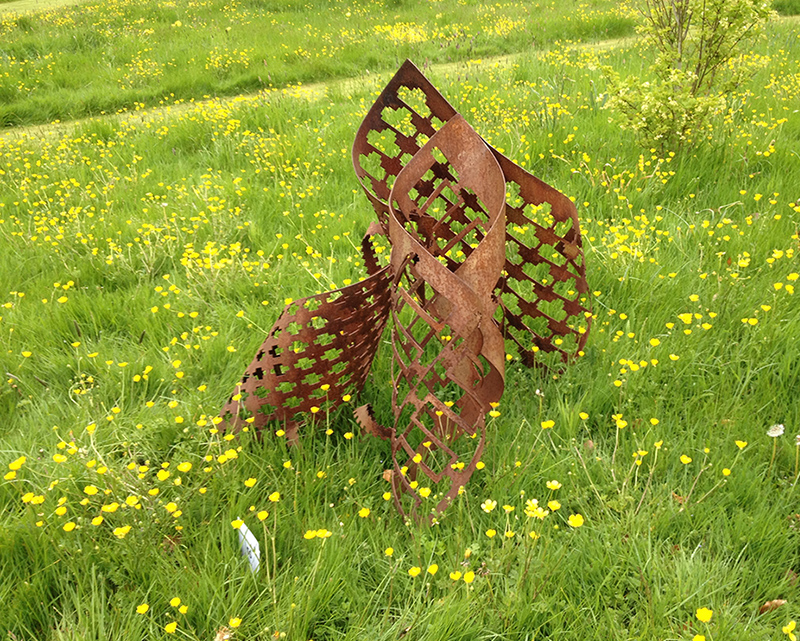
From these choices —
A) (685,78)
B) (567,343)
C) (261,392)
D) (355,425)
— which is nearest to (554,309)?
(567,343)

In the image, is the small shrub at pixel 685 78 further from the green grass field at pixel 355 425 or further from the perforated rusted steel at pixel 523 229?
the perforated rusted steel at pixel 523 229

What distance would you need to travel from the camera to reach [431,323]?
1720 millimetres

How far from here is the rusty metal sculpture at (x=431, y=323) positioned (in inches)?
69.9

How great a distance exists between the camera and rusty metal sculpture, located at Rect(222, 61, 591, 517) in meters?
1.78

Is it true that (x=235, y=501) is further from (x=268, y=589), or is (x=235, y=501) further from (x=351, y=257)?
(x=351, y=257)

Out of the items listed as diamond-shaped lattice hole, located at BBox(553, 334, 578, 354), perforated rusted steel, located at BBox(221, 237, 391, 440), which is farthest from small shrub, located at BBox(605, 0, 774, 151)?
perforated rusted steel, located at BBox(221, 237, 391, 440)

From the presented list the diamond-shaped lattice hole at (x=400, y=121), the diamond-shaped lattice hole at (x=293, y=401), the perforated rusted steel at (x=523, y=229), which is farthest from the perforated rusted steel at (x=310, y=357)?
the diamond-shaped lattice hole at (x=400, y=121)

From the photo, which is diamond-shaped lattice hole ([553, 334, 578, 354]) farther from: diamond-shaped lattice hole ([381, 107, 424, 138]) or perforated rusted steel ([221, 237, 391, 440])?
diamond-shaped lattice hole ([381, 107, 424, 138])

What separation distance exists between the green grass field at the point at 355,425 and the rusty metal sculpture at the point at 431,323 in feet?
0.41

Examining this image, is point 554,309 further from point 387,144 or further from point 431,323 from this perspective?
point 387,144

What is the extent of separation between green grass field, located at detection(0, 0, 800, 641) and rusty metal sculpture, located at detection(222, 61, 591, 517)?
12 centimetres

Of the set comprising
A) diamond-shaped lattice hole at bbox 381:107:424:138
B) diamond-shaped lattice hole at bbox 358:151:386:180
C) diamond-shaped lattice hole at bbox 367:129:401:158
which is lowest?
diamond-shaped lattice hole at bbox 358:151:386:180

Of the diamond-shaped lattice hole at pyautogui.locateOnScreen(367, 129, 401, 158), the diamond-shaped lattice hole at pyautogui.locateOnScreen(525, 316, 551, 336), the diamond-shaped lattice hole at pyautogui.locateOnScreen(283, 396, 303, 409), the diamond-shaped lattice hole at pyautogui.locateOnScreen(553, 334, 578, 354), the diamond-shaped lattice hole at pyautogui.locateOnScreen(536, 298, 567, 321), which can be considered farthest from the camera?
the diamond-shaped lattice hole at pyautogui.locateOnScreen(367, 129, 401, 158)

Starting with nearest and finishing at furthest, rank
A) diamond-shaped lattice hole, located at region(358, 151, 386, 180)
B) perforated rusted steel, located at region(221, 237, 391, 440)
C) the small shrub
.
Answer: perforated rusted steel, located at region(221, 237, 391, 440) → the small shrub → diamond-shaped lattice hole, located at region(358, 151, 386, 180)
